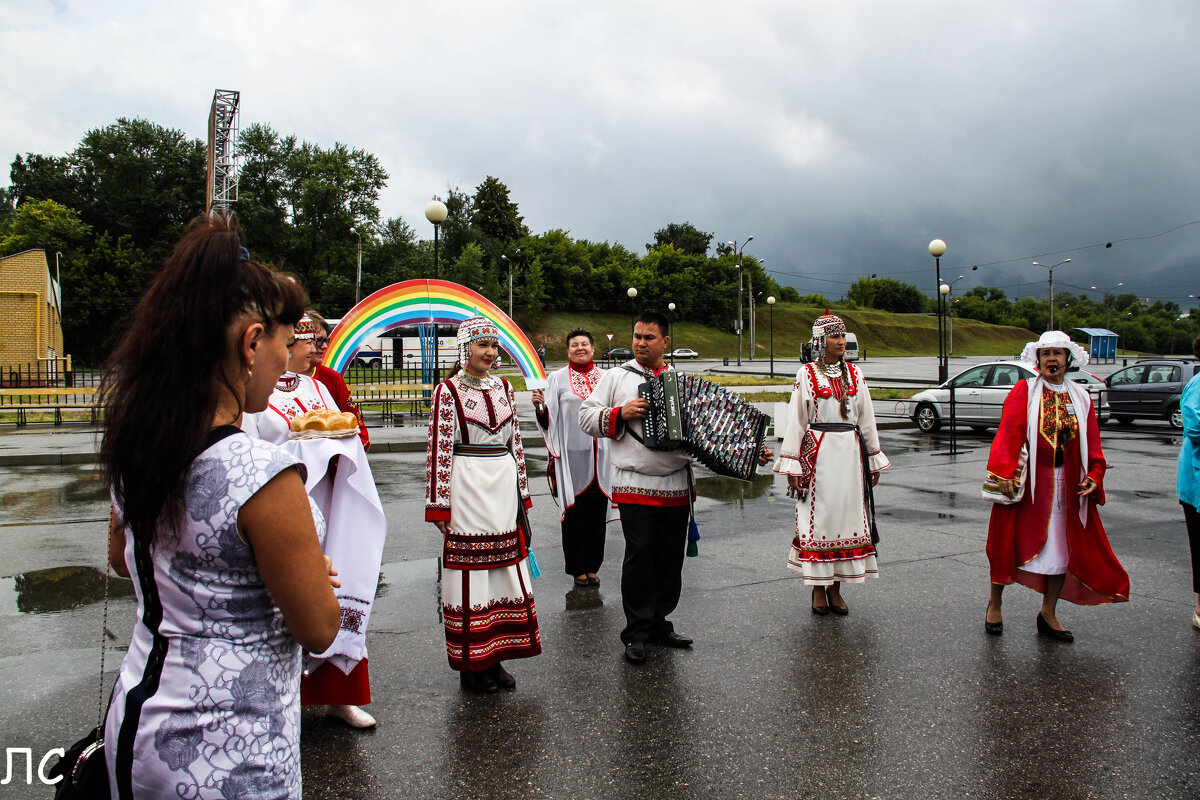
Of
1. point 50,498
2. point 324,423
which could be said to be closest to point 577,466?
point 324,423

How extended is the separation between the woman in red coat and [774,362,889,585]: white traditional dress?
0.81 meters

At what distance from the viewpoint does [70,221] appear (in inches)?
2174

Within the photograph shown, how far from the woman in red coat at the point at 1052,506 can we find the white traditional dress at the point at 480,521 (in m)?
3.00

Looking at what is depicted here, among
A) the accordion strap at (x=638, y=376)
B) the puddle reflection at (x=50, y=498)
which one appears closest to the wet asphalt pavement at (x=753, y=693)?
the accordion strap at (x=638, y=376)

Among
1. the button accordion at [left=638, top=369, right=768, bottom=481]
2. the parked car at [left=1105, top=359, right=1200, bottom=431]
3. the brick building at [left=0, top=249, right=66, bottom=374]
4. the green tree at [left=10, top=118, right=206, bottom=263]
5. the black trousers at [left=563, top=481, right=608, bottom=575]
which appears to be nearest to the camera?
the button accordion at [left=638, top=369, right=768, bottom=481]

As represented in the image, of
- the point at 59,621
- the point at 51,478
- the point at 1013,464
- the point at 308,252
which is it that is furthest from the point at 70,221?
the point at 1013,464

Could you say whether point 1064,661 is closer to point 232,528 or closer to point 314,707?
point 314,707

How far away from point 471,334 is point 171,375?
3.27m

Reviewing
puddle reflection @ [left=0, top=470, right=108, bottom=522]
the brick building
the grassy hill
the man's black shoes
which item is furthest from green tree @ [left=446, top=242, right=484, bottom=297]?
the man's black shoes

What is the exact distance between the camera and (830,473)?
5.55 meters

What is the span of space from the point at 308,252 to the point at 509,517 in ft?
221

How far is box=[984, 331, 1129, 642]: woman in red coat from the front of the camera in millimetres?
4969

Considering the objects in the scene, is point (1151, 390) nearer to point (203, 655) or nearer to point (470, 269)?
point (203, 655)

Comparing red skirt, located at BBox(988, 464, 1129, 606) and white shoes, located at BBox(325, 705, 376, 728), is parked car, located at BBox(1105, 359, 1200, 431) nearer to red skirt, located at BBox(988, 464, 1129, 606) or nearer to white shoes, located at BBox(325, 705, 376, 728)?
red skirt, located at BBox(988, 464, 1129, 606)
